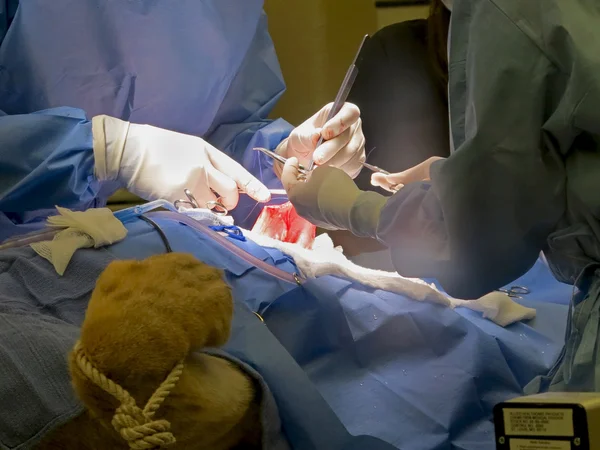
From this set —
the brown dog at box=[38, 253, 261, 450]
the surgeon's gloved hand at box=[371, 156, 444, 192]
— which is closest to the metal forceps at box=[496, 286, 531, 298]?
A: the surgeon's gloved hand at box=[371, 156, 444, 192]

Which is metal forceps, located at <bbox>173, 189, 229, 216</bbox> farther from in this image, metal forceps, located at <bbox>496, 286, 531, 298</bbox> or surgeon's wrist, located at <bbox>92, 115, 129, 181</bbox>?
metal forceps, located at <bbox>496, 286, 531, 298</bbox>

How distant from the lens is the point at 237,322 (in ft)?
2.26

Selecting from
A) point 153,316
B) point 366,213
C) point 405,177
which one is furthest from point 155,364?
point 405,177

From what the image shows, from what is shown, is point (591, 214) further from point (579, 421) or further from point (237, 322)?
point (237, 322)

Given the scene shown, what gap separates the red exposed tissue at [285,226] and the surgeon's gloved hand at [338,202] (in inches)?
8.9

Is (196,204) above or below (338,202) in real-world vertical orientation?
below

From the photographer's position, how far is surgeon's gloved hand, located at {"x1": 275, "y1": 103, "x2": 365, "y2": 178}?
108cm

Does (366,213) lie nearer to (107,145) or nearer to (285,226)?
(285,226)

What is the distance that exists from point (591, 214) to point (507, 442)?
22 cm

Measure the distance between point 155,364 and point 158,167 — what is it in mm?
637

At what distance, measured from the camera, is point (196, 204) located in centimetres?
107

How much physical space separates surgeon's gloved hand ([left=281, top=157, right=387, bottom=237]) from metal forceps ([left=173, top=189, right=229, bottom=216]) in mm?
244

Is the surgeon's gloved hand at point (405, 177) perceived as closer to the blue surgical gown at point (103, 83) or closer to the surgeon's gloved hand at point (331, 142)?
the surgeon's gloved hand at point (331, 142)

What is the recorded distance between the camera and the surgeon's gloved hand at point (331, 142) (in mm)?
1077
